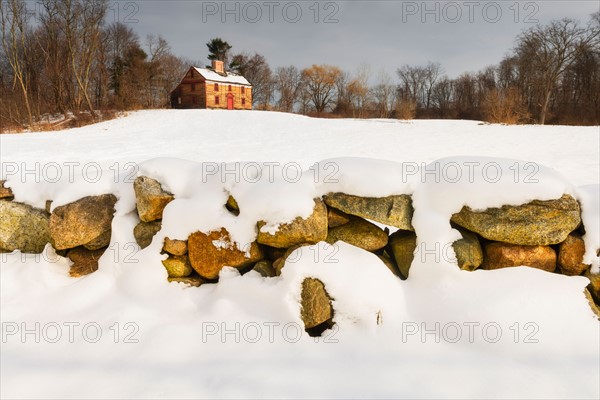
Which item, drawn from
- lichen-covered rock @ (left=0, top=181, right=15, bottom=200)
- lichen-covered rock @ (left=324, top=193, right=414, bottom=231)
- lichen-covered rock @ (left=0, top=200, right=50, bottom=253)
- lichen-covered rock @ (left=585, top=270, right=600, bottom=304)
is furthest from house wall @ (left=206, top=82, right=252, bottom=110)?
lichen-covered rock @ (left=585, top=270, right=600, bottom=304)

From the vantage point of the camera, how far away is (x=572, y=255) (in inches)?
93.1

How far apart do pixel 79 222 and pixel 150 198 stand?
0.72m

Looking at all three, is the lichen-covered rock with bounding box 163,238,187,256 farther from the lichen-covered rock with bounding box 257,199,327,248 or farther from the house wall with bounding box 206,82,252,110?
the house wall with bounding box 206,82,252,110

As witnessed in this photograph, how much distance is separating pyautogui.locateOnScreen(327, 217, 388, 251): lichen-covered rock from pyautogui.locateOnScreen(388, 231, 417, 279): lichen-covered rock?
9 centimetres

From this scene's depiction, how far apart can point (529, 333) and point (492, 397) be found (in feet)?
1.82

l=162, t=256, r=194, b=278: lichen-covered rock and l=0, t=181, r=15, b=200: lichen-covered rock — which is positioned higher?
l=0, t=181, r=15, b=200: lichen-covered rock

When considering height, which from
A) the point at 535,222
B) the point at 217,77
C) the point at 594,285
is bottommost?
the point at 594,285

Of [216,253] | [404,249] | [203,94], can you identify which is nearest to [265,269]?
[216,253]

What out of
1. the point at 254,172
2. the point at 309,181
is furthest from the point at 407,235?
the point at 254,172

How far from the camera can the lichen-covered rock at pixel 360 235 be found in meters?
2.61

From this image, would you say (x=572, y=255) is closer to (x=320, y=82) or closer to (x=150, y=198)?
(x=150, y=198)

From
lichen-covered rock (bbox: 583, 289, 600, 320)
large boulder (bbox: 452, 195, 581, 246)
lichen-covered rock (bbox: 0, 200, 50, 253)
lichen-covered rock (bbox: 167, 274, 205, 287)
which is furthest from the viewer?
lichen-covered rock (bbox: 0, 200, 50, 253)

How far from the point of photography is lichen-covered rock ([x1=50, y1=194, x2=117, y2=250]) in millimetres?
2854

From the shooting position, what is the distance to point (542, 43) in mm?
31047
